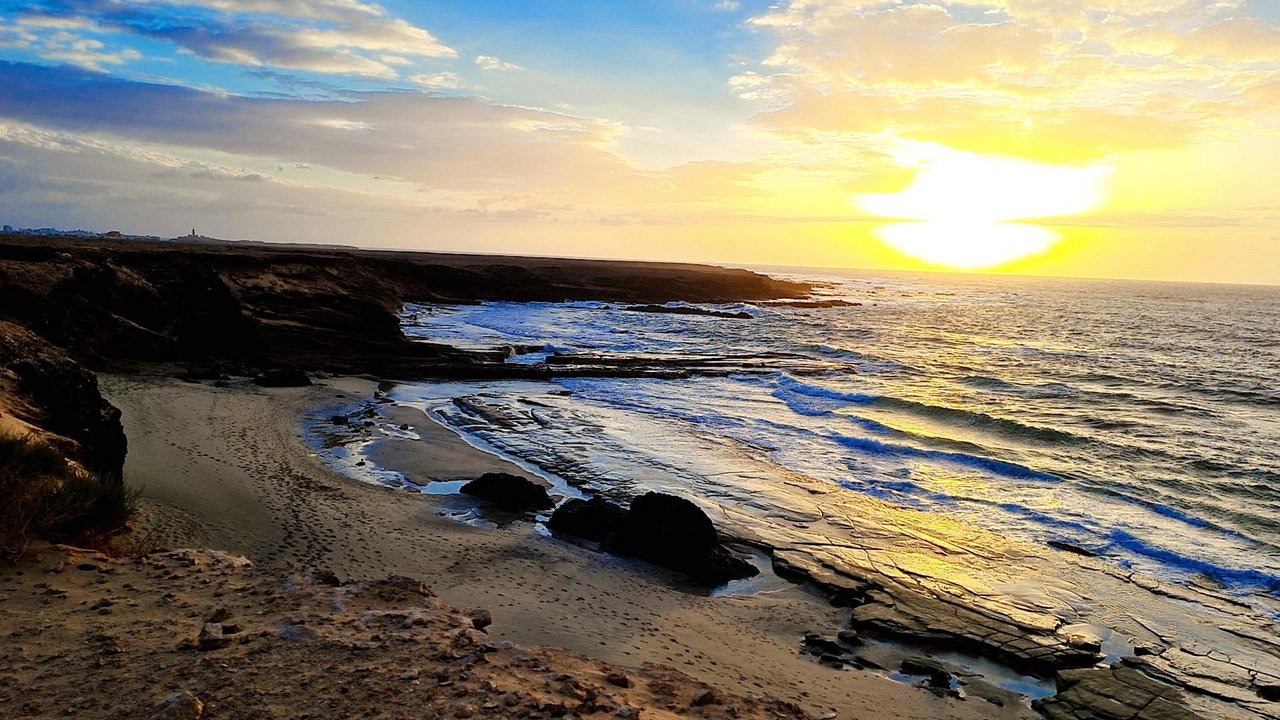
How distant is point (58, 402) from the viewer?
8430 mm

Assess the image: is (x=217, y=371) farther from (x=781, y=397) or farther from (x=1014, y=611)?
(x=1014, y=611)

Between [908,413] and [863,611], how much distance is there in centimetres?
1518

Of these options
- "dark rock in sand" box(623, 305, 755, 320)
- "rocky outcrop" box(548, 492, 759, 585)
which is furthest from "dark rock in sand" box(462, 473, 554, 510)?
"dark rock in sand" box(623, 305, 755, 320)

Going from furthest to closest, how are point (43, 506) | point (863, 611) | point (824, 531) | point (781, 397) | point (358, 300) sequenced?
point (358, 300), point (781, 397), point (824, 531), point (863, 611), point (43, 506)

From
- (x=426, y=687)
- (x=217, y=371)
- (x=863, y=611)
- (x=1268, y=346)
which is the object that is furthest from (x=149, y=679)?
(x=1268, y=346)

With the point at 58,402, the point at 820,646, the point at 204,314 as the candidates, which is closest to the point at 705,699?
the point at 820,646

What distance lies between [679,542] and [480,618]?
3.56 meters

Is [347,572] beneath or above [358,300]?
beneath

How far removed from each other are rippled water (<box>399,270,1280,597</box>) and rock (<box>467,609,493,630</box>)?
6276mm

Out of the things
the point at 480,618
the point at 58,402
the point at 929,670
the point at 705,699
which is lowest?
the point at 929,670

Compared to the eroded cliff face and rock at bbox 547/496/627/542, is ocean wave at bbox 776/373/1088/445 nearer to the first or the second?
the eroded cliff face

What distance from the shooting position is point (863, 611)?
8469 mm

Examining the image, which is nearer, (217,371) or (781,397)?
(217,371)

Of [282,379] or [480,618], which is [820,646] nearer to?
[480,618]
